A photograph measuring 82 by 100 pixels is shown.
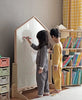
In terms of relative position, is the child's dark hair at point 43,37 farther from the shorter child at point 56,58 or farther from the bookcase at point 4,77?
the bookcase at point 4,77

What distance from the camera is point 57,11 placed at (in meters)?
3.74

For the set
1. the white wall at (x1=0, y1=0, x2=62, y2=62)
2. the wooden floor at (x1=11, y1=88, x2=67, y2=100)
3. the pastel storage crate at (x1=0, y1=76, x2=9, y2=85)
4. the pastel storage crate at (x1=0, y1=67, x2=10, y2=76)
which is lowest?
the wooden floor at (x1=11, y1=88, x2=67, y2=100)

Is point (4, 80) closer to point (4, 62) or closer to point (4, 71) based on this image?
point (4, 71)

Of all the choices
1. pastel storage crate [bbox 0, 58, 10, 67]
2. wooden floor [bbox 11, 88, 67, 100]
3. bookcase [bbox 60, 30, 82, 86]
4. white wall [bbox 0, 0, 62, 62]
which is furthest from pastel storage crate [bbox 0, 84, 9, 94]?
bookcase [bbox 60, 30, 82, 86]

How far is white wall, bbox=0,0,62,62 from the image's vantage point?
2.81 meters

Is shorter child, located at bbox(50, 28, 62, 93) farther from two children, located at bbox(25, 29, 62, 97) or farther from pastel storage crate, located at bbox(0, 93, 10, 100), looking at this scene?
pastel storage crate, located at bbox(0, 93, 10, 100)

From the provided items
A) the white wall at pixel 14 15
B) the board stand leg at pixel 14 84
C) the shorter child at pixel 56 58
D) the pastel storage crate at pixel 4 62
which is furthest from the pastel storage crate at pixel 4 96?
the shorter child at pixel 56 58

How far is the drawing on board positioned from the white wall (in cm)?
25

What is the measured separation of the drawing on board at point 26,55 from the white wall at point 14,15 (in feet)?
0.81

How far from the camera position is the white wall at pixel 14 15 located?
9.21ft

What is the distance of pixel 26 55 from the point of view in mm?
2811

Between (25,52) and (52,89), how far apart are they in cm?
88

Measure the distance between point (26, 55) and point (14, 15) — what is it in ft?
2.27

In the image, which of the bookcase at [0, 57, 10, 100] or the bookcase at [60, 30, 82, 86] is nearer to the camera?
the bookcase at [0, 57, 10, 100]
